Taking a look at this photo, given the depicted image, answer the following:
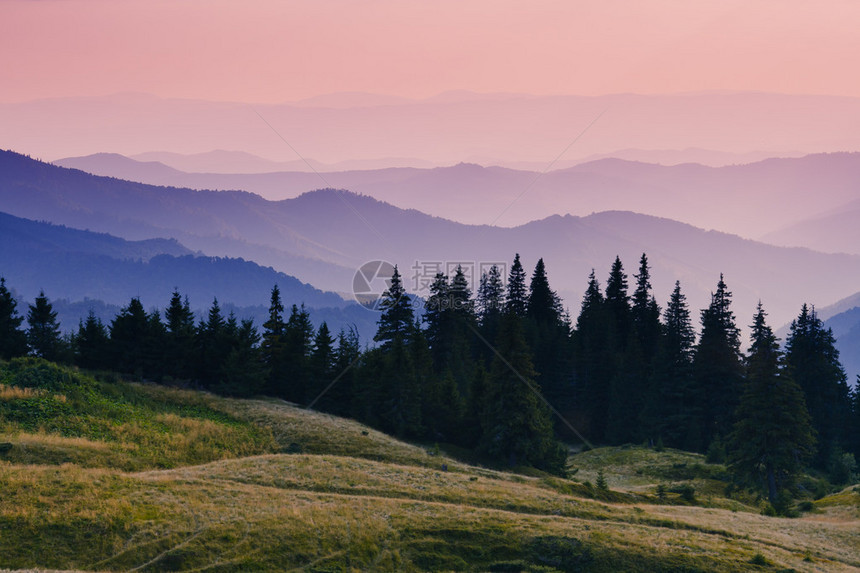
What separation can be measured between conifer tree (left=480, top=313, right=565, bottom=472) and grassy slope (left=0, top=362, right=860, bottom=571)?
1116 cm

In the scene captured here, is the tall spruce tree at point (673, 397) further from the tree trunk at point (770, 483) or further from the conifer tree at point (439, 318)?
the conifer tree at point (439, 318)

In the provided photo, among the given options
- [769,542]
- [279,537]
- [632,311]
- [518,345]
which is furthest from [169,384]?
[632,311]

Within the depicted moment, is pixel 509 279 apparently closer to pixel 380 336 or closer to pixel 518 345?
pixel 380 336

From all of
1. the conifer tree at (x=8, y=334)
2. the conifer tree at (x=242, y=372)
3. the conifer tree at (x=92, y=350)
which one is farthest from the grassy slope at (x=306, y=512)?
the conifer tree at (x=8, y=334)

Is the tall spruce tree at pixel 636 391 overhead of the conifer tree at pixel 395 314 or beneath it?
beneath

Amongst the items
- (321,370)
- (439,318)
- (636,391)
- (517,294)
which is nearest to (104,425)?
(321,370)

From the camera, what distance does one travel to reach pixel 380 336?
259 ft

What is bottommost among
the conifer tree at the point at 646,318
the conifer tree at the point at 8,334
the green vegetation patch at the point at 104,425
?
the green vegetation patch at the point at 104,425

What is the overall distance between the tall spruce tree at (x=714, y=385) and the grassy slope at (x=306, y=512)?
28328mm

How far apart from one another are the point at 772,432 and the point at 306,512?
42.9 m

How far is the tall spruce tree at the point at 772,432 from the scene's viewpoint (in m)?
58.2

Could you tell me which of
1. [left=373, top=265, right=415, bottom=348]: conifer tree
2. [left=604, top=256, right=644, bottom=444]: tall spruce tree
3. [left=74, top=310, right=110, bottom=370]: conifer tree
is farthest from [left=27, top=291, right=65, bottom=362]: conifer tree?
[left=604, top=256, right=644, bottom=444]: tall spruce tree

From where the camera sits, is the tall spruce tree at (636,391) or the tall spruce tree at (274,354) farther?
the tall spruce tree at (636,391)

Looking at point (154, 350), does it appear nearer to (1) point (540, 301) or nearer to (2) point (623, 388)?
(2) point (623, 388)
